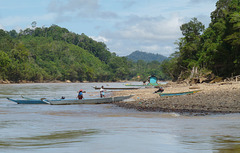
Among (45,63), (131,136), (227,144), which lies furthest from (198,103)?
(45,63)

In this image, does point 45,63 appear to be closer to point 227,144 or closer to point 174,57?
point 174,57

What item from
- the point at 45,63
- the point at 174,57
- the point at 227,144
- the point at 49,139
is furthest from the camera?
the point at 45,63

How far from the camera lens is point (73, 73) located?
15550 cm

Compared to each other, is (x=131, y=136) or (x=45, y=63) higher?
(x=45, y=63)

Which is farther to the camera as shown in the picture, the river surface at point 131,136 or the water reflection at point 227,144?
the river surface at point 131,136

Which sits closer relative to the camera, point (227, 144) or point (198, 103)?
point (227, 144)

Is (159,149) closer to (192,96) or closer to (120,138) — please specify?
(120,138)

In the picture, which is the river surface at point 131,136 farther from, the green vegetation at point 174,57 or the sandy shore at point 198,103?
the green vegetation at point 174,57

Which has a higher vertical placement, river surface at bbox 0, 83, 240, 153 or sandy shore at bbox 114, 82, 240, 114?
sandy shore at bbox 114, 82, 240, 114

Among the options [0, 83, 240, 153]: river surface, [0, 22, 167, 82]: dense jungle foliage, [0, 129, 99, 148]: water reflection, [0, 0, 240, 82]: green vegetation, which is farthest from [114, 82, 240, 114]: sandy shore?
[0, 22, 167, 82]: dense jungle foliage

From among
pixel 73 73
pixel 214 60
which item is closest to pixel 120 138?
pixel 214 60

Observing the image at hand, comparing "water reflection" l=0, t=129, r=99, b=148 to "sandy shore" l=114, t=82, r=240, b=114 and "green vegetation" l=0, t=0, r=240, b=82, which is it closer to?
"sandy shore" l=114, t=82, r=240, b=114

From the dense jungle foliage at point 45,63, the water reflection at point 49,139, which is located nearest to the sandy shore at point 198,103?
the water reflection at point 49,139

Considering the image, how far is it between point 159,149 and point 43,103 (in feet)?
69.3
